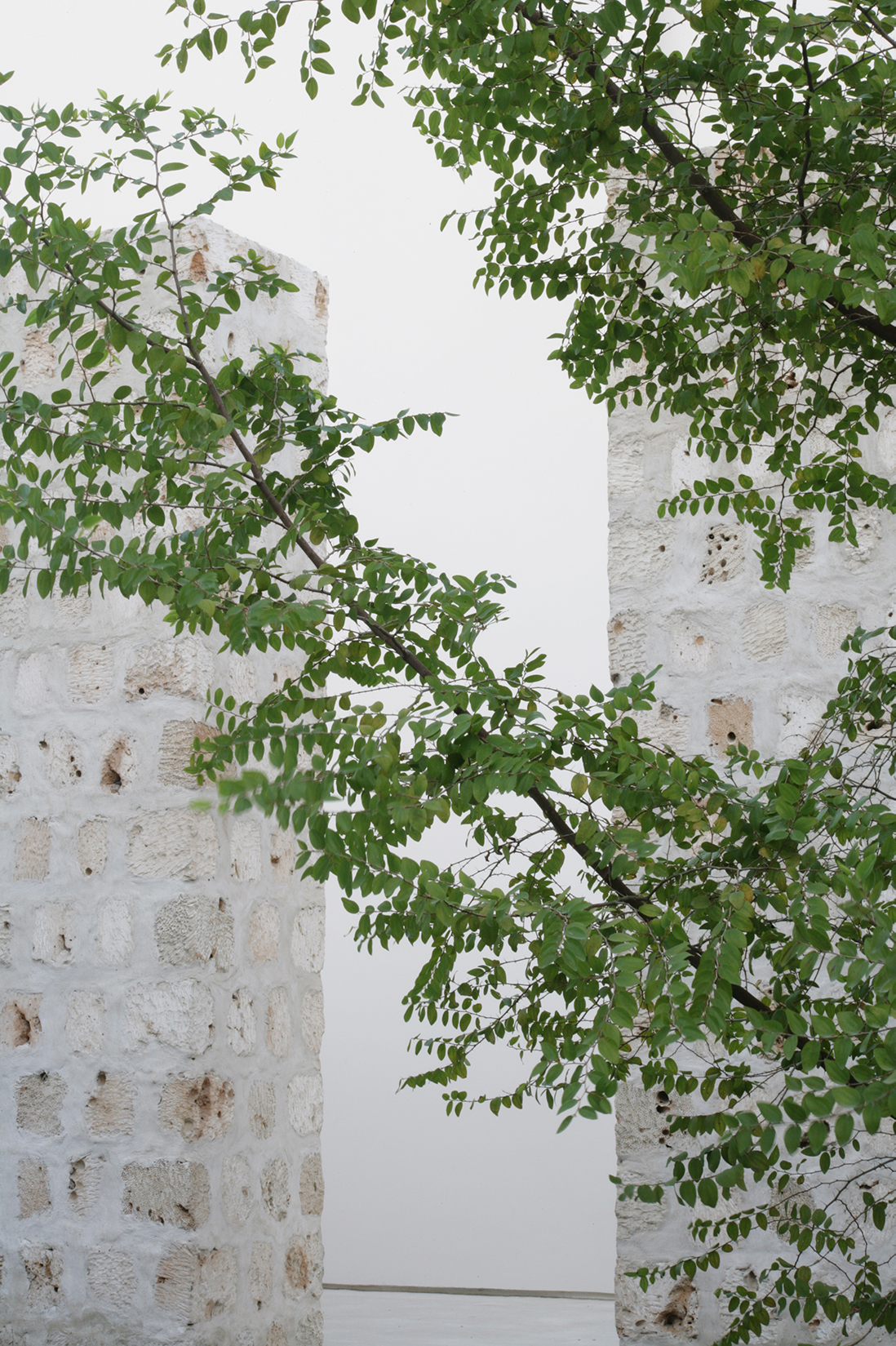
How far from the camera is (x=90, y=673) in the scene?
269 cm

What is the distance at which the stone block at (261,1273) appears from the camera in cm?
259

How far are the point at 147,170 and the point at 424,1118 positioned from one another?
11.2ft

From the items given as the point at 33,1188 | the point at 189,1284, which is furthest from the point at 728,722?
the point at 33,1188

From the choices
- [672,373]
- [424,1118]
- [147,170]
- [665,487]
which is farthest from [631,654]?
[147,170]

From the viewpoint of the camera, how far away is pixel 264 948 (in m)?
2.74

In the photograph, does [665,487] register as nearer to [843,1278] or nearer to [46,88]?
[843,1278]

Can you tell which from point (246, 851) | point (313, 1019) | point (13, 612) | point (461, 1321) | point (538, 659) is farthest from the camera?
point (461, 1321)

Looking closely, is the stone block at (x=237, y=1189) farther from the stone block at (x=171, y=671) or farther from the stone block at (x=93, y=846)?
the stone block at (x=171, y=671)

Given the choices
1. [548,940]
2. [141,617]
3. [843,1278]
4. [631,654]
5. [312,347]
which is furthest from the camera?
[312,347]

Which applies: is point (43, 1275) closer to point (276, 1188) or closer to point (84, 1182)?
point (84, 1182)

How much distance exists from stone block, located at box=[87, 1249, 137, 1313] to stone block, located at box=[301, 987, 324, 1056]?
621mm

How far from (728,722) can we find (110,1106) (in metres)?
1.50

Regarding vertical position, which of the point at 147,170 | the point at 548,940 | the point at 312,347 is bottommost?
the point at 548,940

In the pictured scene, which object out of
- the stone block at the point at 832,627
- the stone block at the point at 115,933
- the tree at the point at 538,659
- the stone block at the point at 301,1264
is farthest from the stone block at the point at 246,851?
the stone block at the point at 832,627
